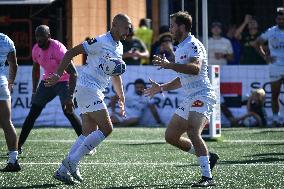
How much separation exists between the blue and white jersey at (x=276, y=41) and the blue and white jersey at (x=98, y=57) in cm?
841

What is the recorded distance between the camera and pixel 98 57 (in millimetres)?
10852

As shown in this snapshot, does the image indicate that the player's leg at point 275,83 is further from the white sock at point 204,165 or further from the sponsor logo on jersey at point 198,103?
the white sock at point 204,165

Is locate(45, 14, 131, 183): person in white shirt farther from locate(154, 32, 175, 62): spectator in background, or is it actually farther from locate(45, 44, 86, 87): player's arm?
locate(154, 32, 175, 62): spectator in background

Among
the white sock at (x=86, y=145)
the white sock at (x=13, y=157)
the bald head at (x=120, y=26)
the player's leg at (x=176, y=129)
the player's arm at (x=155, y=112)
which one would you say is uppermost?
the bald head at (x=120, y=26)

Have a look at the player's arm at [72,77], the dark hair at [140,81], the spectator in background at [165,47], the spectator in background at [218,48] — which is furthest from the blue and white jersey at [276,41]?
the player's arm at [72,77]

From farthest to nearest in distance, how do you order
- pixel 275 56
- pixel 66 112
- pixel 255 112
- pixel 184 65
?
pixel 255 112 < pixel 275 56 < pixel 66 112 < pixel 184 65

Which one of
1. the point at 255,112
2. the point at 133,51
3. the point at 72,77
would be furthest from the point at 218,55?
the point at 72,77

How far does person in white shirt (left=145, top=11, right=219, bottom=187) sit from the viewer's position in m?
10.4

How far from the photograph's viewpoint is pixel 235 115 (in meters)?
20.5

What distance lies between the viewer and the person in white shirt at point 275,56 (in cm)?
1891

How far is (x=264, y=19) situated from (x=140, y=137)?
37.4 ft

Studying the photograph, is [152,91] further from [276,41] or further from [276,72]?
[276,72]

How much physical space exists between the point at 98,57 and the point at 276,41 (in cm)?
869

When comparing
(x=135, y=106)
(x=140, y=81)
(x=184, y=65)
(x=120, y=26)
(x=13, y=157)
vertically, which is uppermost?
(x=120, y=26)
